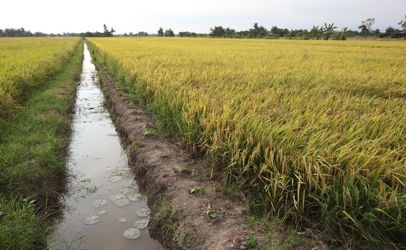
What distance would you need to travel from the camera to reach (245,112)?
4.58 meters

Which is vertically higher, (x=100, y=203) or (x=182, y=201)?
(x=182, y=201)

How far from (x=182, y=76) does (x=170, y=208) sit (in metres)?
4.72

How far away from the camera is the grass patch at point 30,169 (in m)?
2.98

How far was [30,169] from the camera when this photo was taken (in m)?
4.09

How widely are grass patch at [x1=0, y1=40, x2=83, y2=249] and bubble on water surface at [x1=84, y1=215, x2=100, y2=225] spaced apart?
1.37 ft

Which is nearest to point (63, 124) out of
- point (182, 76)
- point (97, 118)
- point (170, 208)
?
point (97, 118)

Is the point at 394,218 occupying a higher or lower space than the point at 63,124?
higher

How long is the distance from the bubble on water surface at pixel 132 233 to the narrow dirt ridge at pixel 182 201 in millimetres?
138

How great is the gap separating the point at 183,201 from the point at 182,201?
0.4 inches

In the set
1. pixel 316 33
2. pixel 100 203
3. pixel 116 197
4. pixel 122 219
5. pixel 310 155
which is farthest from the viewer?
pixel 316 33

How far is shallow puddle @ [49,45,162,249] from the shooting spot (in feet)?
11.0

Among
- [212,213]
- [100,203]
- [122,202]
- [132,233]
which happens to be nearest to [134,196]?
[122,202]

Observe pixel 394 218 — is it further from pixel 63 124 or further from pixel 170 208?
pixel 63 124

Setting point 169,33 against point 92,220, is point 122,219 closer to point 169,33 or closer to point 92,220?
point 92,220
